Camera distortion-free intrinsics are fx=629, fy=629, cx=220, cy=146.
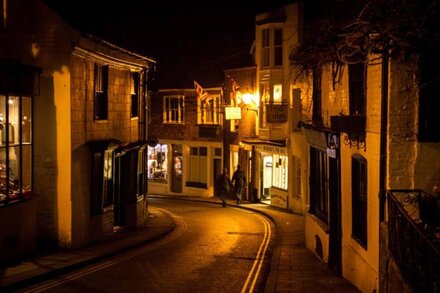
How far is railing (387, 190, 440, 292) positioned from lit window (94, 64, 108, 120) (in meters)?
11.0

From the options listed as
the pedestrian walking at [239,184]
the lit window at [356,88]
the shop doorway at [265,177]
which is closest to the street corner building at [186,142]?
the shop doorway at [265,177]

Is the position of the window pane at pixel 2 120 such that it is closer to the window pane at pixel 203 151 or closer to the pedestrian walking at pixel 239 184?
the pedestrian walking at pixel 239 184

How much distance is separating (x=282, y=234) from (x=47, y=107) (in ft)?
29.6

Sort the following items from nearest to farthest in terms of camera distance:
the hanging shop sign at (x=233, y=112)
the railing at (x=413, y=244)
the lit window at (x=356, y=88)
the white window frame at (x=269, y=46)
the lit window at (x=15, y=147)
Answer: the railing at (x=413, y=244) → the lit window at (x=356, y=88) → the lit window at (x=15, y=147) → the white window frame at (x=269, y=46) → the hanging shop sign at (x=233, y=112)

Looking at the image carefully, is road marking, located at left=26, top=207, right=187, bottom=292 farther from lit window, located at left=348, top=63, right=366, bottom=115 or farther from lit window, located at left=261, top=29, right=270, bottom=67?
lit window, located at left=261, top=29, right=270, bottom=67

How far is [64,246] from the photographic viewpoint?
16.0 metres

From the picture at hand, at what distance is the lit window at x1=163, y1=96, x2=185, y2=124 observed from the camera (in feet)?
125

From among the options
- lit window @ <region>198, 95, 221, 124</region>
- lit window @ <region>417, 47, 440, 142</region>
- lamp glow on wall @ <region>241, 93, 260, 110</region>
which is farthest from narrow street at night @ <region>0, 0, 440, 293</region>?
lit window @ <region>198, 95, 221, 124</region>

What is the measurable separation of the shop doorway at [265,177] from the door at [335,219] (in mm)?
16673

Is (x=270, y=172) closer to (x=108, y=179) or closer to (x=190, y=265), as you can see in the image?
(x=108, y=179)

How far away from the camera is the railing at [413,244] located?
5.97 metres

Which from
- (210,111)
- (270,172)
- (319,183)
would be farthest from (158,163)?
(319,183)

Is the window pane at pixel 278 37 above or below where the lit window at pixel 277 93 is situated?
above

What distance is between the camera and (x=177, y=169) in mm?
38781
